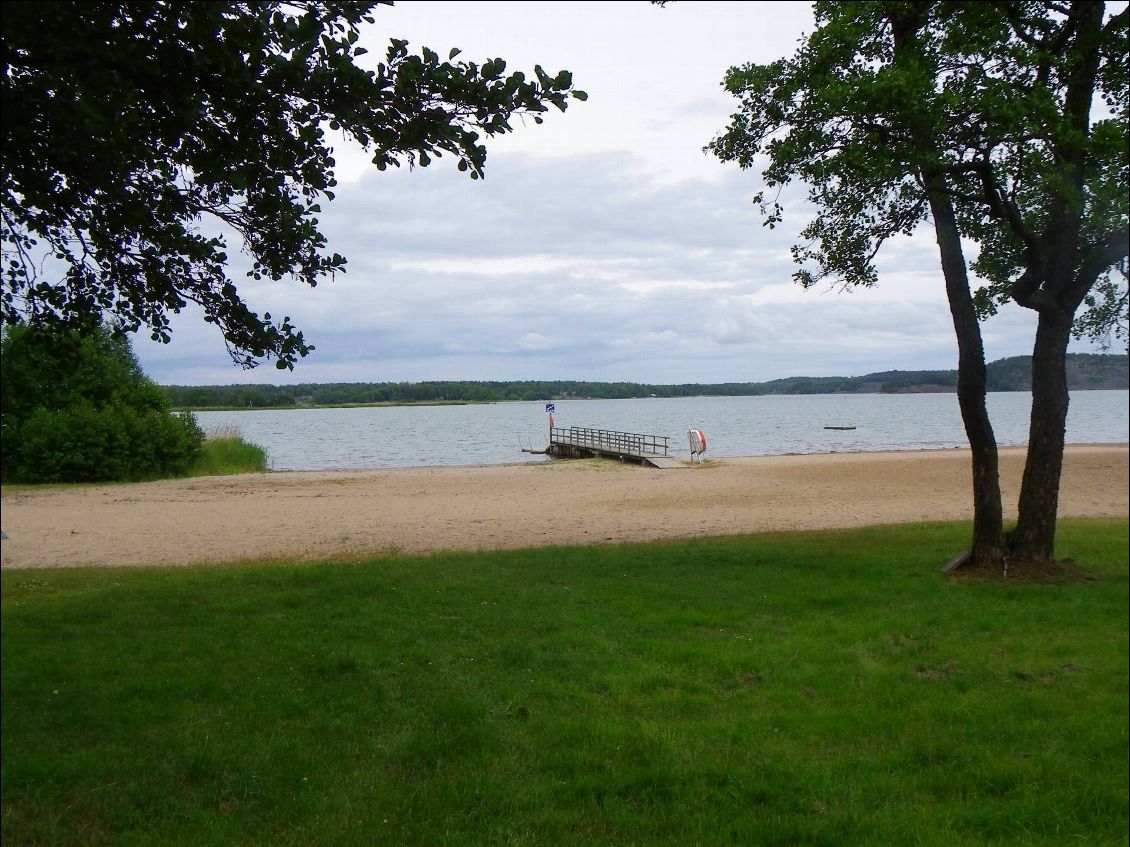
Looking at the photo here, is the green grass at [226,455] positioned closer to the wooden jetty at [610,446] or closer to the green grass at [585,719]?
the green grass at [585,719]

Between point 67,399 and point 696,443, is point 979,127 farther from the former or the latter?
point 696,443

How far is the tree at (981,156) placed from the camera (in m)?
4.96

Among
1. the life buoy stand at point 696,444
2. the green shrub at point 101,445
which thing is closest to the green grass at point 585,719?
the green shrub at point 101,445

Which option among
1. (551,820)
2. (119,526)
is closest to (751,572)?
(551,820)

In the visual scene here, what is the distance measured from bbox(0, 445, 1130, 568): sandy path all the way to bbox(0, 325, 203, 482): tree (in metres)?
0.91

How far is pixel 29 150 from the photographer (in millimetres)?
4750

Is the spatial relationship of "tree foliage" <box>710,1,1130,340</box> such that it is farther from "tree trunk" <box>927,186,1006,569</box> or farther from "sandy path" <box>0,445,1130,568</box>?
"sandy path" <box>0,445,1130,568</box>

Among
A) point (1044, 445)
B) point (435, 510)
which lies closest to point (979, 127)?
point (1044, 445)

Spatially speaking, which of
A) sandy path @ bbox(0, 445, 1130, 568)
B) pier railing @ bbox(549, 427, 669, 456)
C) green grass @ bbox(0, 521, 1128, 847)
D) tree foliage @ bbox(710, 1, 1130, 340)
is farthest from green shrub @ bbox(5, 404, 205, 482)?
pier railing @ bbox(549, 427, 669, 456)

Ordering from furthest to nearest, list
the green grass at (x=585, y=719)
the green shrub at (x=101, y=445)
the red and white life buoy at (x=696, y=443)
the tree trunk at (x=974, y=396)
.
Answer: the red and white life buoy at (x=696, y=443), the tree trunk at (x=974, y=396), the green shrub at (x=101, y=445), the green grass at (x=585, y=719)

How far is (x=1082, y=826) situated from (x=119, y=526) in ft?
55.1

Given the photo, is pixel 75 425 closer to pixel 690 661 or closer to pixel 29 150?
pixel 29 150

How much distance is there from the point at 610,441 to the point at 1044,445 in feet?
116

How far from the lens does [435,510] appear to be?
68.1 ft
